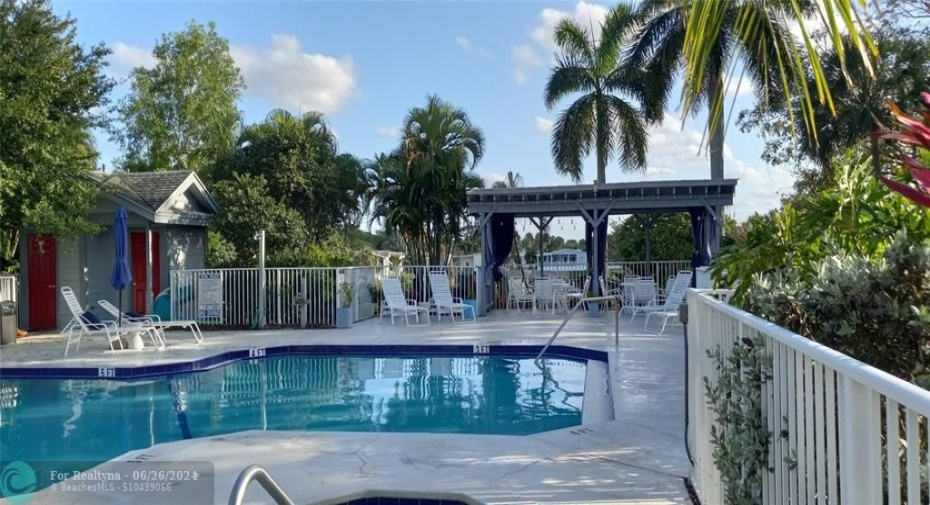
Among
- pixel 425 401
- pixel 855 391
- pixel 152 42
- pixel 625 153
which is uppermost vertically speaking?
pixel 152 42

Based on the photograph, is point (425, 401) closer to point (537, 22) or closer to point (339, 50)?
point (537, 22)

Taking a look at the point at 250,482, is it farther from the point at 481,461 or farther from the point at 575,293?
the point at 575,293

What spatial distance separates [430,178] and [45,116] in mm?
11196

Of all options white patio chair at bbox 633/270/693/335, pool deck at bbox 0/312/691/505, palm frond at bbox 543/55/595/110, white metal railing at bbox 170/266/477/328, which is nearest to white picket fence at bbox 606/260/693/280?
white patio chair at bbox 633/270/693/335

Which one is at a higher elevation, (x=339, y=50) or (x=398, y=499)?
(x=339, y=50)

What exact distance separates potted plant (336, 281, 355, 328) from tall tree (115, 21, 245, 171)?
16.4 m

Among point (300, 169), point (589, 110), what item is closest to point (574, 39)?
point (589, 110)

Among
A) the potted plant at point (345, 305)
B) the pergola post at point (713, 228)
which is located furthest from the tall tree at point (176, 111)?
the pergola post at point (713, 228)

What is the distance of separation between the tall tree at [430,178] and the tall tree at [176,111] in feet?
32.7

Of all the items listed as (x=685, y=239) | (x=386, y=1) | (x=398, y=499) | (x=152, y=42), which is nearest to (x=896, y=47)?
(x=685, y=239)

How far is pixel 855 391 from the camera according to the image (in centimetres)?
128

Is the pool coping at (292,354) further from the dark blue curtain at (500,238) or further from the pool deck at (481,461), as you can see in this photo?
the dark blue curtain at (500,238)

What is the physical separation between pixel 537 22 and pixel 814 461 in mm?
12547

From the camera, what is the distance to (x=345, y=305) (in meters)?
13.8
